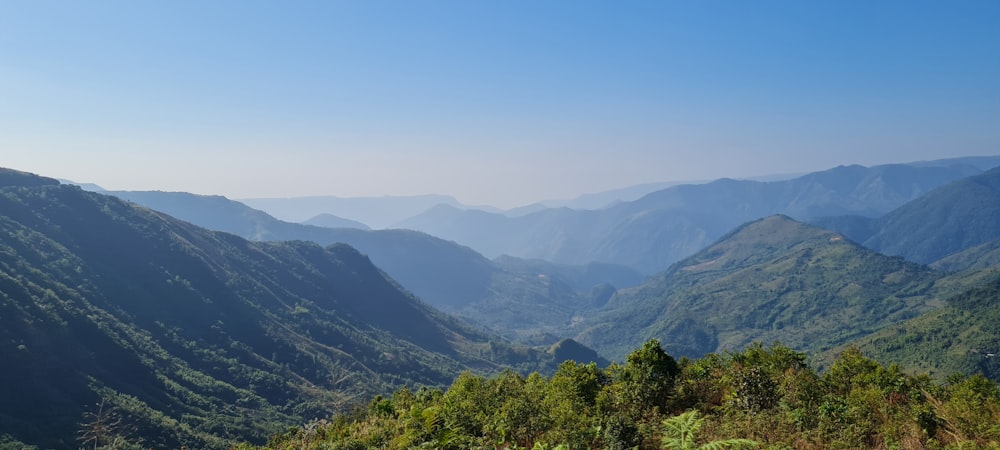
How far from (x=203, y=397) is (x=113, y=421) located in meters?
41.6

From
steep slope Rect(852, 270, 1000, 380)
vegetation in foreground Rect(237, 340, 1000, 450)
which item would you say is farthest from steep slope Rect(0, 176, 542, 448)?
steep slope Rect(852, 270, 1000, 380)

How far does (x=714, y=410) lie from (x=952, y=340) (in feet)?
673

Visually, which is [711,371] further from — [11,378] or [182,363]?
[182,363]

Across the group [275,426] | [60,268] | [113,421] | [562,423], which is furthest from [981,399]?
[60,268]

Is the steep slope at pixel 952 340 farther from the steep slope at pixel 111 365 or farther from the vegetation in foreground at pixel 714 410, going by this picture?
the steep slope at pixel 111 365

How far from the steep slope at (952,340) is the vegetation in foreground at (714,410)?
165423 mm

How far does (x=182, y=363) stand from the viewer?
17175 cm

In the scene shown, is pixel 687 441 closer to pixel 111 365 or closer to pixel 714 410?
pixel 714 410

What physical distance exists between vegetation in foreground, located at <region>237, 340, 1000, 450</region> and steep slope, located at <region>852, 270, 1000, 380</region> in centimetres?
16542

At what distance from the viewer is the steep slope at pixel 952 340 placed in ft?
482

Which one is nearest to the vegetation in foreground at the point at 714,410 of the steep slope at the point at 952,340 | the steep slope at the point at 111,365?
the steep slope at the point at 111,365

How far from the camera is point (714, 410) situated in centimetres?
2069

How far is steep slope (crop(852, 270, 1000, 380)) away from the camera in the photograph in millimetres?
146875

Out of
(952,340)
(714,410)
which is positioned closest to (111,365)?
(714,410)
